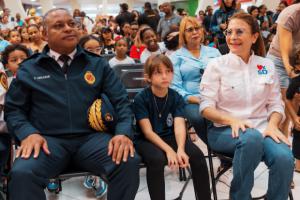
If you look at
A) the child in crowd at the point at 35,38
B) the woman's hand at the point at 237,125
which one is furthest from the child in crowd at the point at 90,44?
the woman's hand at the point at 237,125

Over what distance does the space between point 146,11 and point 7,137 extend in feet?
19.5

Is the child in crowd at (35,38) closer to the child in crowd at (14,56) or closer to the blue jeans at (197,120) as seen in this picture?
the child in crowd at (14,56)

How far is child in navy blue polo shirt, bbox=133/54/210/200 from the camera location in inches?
77.5

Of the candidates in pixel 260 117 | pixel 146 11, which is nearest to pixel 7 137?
pixel 260 117

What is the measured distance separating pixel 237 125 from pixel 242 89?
268 mm

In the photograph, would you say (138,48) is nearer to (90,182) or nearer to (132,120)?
(90,182)

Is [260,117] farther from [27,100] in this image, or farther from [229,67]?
[27,100]

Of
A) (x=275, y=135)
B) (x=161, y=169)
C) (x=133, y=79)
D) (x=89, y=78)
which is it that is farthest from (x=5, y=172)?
(x=275, y=135)

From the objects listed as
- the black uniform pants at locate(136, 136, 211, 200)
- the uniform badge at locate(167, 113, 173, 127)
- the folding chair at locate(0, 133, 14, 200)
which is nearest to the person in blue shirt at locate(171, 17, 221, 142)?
the uniform badge at locate(167, 113, 173, 127)

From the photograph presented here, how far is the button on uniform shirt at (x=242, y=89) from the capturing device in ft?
7.03

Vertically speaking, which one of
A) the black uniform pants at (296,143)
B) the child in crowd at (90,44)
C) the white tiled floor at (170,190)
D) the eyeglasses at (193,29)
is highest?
the eyeglasses at (193,29)

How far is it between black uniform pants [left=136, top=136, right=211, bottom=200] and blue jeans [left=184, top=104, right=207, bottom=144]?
281 millimetres

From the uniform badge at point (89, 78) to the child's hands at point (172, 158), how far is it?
639 mm

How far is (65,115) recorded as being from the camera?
1.98 meters
